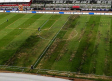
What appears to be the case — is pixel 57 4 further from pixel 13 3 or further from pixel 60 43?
pixel 60 43

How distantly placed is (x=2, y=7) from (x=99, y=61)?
99.0 metres

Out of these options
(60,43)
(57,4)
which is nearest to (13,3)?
(57,4)

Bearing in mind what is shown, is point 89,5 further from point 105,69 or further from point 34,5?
point 105,69

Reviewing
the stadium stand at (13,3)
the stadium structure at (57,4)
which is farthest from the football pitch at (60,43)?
the stadium stand at (13,3)

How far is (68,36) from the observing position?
73.4 m

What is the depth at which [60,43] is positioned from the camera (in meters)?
67.5

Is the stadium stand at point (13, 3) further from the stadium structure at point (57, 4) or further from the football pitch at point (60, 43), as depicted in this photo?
the football pitch at point (60, 43)

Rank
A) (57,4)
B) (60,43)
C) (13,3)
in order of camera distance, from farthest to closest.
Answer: (13,3) < (57,4) < (60,43)

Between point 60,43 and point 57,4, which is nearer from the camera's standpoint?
point 60,43

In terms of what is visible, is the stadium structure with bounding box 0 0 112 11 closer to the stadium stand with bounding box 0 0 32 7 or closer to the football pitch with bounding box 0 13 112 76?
the stadium stand with bounding box 0 0 32 7

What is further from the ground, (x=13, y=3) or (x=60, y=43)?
(x=13, y=3)

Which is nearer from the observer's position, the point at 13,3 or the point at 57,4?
the point at 57,4

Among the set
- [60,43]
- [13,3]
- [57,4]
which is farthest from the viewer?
[13,3]

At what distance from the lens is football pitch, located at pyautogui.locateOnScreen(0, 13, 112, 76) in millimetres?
54438
